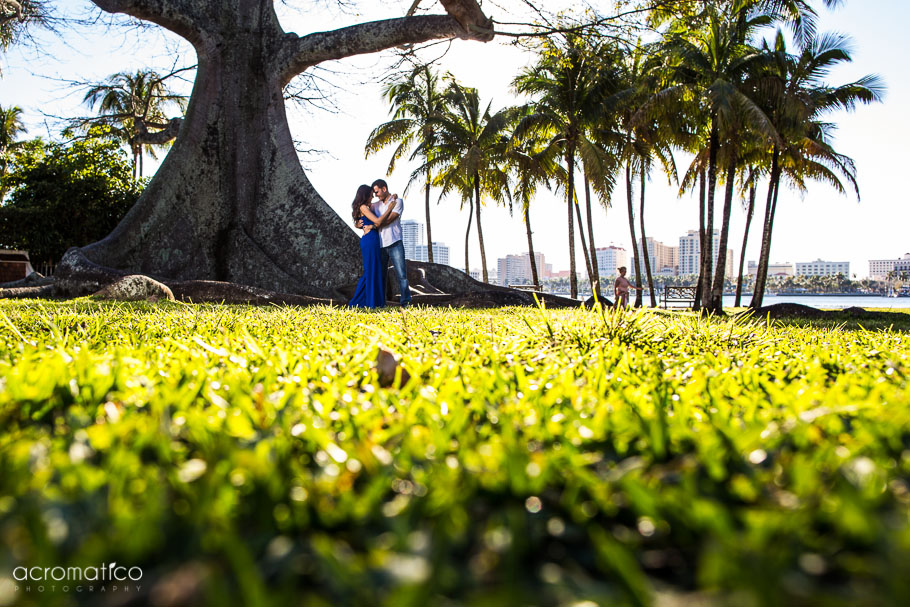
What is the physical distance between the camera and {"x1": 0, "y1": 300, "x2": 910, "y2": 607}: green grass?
2.17 ft

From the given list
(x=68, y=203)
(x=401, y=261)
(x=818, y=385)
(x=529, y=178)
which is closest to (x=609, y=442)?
(x=818, y=385)

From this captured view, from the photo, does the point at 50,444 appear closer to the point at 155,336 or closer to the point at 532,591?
the point at 532,591

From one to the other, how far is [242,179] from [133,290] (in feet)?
14.6

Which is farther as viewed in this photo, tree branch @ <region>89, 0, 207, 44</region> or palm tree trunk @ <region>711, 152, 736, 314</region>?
palm tree trunk @ <region>711, 152, 736, 314</region>

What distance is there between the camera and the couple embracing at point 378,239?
8117 mm

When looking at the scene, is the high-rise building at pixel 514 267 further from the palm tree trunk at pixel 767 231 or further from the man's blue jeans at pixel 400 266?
the man's blue jeans at pixel 400 266

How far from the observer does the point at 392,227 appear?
27.4 ft

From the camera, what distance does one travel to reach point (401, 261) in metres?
8.41

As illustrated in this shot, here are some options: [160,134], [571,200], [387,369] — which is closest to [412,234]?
[571,200]

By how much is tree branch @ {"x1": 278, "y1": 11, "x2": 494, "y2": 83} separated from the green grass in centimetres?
812

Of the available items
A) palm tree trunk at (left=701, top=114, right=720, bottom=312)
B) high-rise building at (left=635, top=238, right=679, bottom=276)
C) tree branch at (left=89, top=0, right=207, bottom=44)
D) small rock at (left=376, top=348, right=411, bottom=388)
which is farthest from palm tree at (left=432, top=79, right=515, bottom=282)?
high-rise building at (left=635, top=238, right=679, bottom=276)

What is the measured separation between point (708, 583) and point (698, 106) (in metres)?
23.5

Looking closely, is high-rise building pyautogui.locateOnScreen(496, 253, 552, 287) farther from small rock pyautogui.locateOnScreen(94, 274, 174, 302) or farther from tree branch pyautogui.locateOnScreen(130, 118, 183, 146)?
small rock pyautogui.locateOnScreen(94, 274, 174, 302)

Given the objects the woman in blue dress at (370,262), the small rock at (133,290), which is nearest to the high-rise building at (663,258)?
the woman in blue dress at (370,262)
